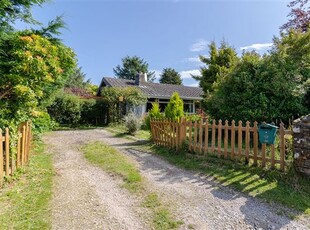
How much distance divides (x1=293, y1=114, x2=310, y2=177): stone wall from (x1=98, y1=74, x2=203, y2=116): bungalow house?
16455 millimetres

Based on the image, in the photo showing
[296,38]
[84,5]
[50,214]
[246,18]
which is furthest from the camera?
[246,18]

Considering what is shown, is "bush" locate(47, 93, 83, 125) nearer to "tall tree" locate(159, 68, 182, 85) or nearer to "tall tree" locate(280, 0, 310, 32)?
"tall tree" locate(280, 0, 310, 32)

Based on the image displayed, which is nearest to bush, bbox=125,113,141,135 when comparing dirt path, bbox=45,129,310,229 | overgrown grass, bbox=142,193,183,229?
dirt path, bbox=45,129,310,229

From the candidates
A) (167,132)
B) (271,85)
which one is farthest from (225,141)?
(271,85)

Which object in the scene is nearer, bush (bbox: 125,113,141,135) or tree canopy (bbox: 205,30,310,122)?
→ tree canopy (bbox: 205,30,310,122)

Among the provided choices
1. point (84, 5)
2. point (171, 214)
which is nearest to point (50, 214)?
point (171, 214)

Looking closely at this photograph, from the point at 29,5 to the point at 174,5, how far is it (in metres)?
7.41

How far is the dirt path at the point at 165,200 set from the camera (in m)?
3.23

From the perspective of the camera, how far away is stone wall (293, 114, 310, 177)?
4688mm

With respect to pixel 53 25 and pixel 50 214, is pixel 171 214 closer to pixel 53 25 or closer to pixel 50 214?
pixel 50 214

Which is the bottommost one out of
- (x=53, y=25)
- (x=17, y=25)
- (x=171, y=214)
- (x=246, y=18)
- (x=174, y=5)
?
(x=171, y=214)

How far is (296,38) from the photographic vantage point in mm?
8508

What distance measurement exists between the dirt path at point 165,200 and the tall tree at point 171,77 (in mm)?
40113

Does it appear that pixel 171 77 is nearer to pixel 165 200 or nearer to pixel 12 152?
pixel 12 152
